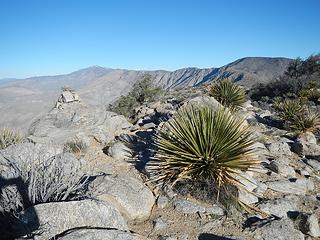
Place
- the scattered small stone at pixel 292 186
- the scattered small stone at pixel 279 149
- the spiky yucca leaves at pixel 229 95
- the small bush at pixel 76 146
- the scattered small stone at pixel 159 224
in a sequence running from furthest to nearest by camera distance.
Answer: the spiky yucca leaves at pixel 229 95
the scattered small stone at pixel 279 149
the small bush at pixel 76 146
the scattered small stone at pixel 292 186
the scattered small stone at pixel 159 224

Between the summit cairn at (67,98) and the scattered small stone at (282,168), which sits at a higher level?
the summit cairn at (67,98)

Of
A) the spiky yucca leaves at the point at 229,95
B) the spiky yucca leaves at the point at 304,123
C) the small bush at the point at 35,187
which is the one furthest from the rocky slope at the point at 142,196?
the spiky yucca leaves at the point at 229,95

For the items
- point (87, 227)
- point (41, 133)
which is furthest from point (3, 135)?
point (87, 227)

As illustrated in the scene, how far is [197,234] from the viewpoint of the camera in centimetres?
589

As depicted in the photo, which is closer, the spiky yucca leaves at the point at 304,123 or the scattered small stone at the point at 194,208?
the scattered small stone at the point at 194,208

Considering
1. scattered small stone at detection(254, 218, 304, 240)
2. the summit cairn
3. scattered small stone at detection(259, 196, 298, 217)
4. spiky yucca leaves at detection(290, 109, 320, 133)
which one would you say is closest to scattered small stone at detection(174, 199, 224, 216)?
scattered small stone at detection(254, 218, 304, 240)

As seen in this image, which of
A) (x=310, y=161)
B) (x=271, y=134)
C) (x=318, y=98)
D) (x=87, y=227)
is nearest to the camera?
(x=87, y=227)

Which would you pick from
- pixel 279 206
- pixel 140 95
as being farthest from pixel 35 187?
pixel 140 95

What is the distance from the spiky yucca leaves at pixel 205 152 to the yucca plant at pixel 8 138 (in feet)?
14.2

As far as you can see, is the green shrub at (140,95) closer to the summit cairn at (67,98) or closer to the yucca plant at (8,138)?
the summit cairn at (67,98)

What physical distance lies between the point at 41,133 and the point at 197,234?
5.64 meters

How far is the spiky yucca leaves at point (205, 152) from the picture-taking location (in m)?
7.05

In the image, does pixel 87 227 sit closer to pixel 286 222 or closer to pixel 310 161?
pixel 286 222

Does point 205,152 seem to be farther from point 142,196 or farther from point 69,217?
point 69,217
